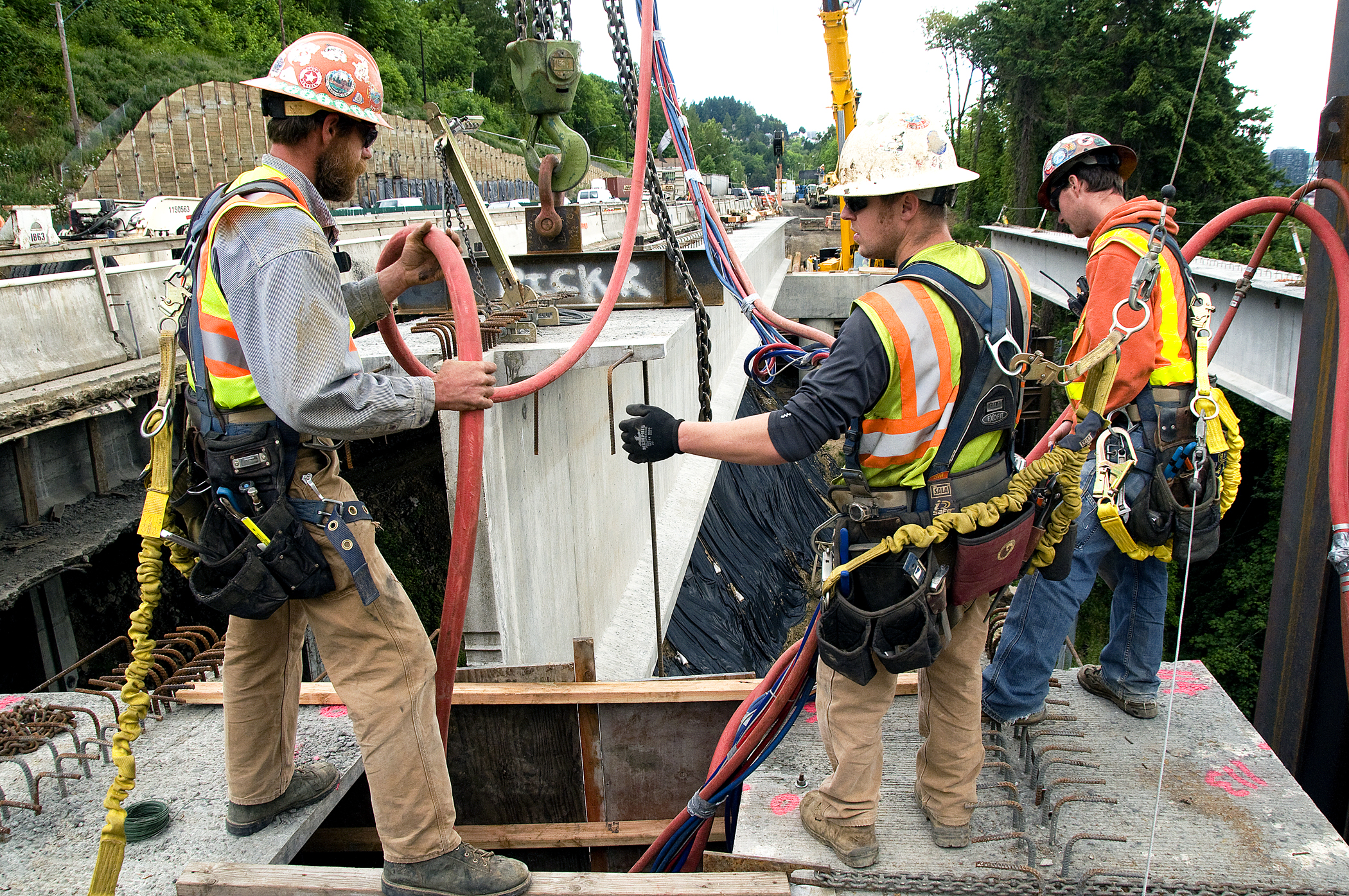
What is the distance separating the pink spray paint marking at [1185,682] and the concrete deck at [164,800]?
10.9 ft

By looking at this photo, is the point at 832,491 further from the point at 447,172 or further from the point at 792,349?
the point at 447,172

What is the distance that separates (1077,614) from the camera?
11.5 feet

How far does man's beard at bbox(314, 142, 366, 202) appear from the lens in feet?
8.79

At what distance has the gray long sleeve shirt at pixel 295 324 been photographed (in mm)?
2312

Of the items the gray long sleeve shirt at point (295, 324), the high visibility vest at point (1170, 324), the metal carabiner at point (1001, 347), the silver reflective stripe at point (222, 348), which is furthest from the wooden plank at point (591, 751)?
the high visibility vest at point (1170, 324)

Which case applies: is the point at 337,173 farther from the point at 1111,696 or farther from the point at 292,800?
the point at 1111,696

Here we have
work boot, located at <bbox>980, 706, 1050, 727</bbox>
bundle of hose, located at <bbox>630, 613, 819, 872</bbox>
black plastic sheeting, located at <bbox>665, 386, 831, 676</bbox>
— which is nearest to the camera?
bundle of hose, located at <bbox>630, 613, 819, 872</bbox>

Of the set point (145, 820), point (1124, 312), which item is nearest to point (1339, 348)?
point (1124, 312)

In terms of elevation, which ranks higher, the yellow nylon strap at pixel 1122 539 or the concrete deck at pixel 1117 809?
the yellow nylon strap at pixel 1122 539

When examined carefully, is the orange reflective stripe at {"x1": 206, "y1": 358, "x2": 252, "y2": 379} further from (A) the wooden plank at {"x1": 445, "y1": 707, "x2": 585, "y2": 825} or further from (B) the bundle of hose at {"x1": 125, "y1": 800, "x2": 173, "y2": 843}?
(A) the wooden plank at {"x1": 445, "y1": 707, "x2": 585, "y2": 825}

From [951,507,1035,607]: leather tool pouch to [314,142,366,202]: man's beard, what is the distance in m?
2.07

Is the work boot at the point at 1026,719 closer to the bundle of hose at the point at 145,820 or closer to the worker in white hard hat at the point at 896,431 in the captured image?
the worker in white hard hat at the point at 896,431

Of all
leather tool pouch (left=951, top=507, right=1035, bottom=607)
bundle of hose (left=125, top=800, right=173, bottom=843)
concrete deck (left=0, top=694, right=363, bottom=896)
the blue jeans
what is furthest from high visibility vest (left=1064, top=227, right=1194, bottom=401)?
bundle of hose (left=125, top=800, right=173, bottom=843)

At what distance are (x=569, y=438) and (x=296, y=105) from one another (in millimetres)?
3686
